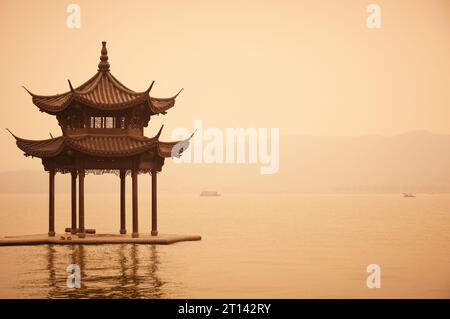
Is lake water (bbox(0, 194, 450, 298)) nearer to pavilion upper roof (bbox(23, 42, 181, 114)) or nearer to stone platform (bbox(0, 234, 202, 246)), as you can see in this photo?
stone platform (bbox(0, 234, 202, 246))

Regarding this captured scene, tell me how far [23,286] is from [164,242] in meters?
16.8

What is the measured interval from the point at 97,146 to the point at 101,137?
1.08 m

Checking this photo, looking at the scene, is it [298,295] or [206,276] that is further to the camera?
[206,276]

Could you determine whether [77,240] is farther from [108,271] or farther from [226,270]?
[108,271]

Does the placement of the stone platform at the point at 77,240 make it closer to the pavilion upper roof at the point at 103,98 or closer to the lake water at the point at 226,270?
the lake water at the point at 226,270

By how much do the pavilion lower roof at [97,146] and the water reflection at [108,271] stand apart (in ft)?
18.0

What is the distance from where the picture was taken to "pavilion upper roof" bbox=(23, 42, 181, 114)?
184 feet

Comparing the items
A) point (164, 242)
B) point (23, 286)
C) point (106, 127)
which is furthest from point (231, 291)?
point (106, 127)

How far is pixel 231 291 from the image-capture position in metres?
39.7

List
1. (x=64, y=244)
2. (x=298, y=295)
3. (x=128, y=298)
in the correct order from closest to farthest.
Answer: (x=128, y=298) < (x=298, y=295) < (x=64, y=244)

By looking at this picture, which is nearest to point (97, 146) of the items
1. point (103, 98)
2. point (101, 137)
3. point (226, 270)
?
point (101, 137)

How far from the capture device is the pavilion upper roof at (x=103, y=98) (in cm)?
5616

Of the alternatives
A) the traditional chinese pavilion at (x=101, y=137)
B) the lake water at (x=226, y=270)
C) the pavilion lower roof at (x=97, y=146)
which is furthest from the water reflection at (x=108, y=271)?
the pavilion lower roof at (x=97, y=146)
